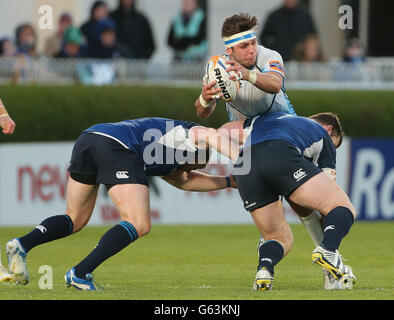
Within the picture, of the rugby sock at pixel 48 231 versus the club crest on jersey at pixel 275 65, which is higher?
the club crest on jersey at pixel 275 65

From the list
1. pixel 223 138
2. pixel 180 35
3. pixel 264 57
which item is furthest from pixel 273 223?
pixel 180 35

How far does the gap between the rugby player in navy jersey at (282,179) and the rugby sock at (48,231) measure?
4.51ft

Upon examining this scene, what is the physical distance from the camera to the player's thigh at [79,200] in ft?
32.4

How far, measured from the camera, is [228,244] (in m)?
Result: 16.4

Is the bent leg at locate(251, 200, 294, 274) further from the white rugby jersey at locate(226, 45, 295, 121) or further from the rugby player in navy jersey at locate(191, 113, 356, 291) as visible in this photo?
the white rugby jersey at locate(226, 45, 295, 121)

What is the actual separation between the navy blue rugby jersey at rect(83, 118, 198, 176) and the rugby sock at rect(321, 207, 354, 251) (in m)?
1.45

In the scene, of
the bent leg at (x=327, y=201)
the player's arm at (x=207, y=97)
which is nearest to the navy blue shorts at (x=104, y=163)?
the player's arm at (x=207, y=97)

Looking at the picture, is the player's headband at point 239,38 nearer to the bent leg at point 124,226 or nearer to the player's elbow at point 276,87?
the player's elbow at point 276,87

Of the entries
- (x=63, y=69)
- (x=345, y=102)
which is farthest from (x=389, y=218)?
(x=63, y=69)

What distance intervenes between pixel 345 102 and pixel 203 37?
9.61 ft

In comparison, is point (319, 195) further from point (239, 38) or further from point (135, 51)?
point (135, 51)

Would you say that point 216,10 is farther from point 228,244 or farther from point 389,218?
point 228,244

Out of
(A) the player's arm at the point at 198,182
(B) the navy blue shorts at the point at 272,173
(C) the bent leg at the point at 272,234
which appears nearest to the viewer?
(B) the navy blue shorts at the point at 272,173

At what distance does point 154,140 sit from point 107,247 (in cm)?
112
